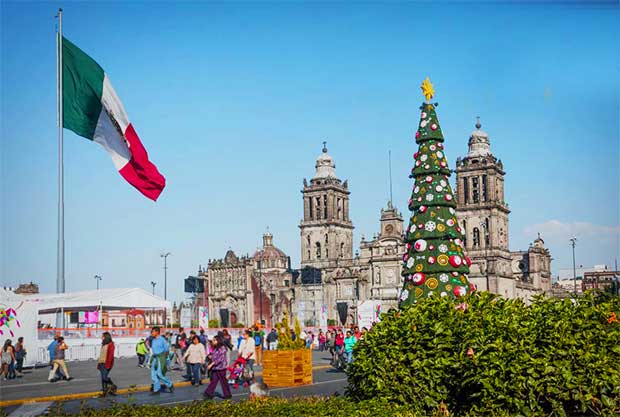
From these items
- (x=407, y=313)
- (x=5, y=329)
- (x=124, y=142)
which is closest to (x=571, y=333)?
(x=407, y=313)

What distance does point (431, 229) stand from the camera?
26.4 m

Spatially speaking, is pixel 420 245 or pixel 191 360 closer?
pixel 191 360

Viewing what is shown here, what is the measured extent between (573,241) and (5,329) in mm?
90598

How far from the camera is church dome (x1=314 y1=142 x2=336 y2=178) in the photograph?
390ft

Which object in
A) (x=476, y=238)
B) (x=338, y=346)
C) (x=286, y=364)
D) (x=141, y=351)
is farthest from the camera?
(x=476, y=238)

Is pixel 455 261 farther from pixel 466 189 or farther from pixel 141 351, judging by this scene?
pixel 466 189

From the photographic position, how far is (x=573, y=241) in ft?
354

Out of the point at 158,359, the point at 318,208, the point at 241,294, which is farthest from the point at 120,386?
the point at 318,208

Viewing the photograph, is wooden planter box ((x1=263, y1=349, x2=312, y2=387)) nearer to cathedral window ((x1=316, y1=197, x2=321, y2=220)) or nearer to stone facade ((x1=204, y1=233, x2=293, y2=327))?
stone facade ((x1=204, y1=233, x2=293, y2=327))

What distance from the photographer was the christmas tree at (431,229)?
25.9 m

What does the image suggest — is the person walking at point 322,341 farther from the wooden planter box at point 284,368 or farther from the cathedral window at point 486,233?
the cathedral window at point 486,233

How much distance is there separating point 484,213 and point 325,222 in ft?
78.2

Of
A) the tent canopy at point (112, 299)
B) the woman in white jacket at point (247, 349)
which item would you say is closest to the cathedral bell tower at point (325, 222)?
the tent canopy at point (112, 299)

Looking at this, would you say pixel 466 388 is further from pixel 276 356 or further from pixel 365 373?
pixel 276 356
